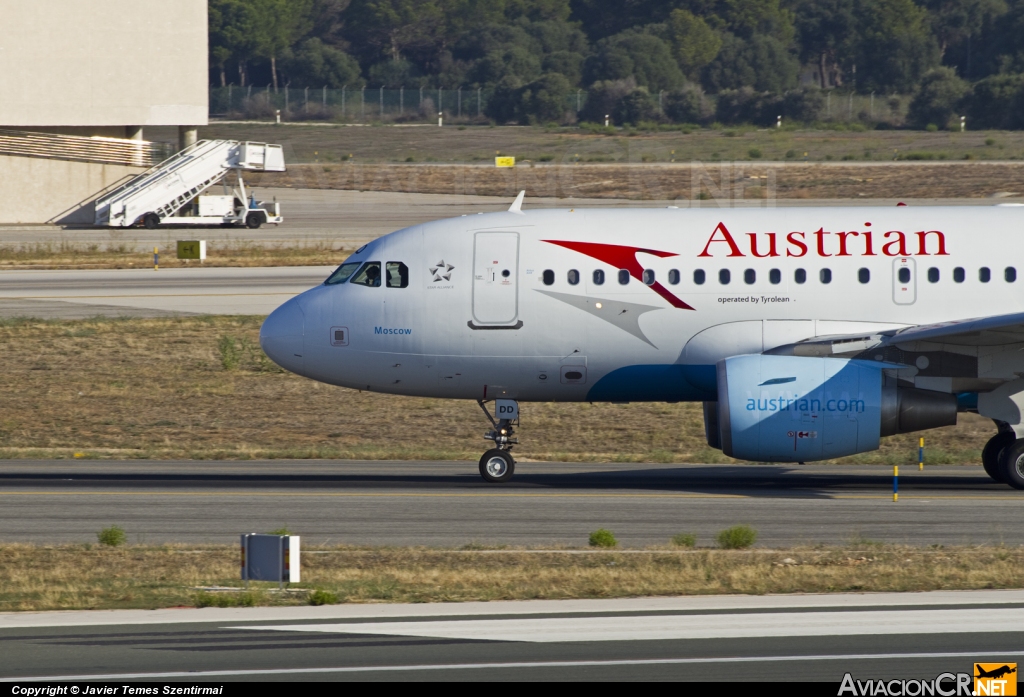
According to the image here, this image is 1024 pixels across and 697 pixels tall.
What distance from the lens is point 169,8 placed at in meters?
76.4

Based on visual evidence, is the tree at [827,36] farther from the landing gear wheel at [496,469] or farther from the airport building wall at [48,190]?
the landing gear wheel at [496,469]

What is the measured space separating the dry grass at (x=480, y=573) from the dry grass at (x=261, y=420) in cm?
944

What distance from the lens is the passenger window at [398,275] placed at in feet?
74.4

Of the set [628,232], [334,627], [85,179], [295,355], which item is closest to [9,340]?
[295,355]

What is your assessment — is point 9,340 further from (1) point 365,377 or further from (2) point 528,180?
(2) point 528,180

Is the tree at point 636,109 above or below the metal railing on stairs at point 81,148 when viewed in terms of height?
above

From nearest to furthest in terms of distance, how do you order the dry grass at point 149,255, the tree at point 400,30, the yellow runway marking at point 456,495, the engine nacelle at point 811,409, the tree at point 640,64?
1. the engine nacelle at point 811,409
2. the yellow runway marking at point 456,495
3. the dry grass at point 149,255
4. the tree at point 640,64
5. the tree at point 400,30

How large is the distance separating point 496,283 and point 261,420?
10.5m

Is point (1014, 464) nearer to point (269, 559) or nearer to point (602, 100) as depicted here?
point (269, 559)

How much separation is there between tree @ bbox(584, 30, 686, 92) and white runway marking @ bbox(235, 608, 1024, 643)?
5341 inches

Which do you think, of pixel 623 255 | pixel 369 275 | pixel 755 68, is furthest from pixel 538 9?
pixel 623 255

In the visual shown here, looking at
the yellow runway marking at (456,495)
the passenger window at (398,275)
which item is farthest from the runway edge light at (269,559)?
the passenger window at (398,275)

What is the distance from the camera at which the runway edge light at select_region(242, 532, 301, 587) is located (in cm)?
1493

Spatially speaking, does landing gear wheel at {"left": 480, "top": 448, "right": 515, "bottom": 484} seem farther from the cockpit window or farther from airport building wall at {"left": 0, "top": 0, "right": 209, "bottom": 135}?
airport building wall at {"left": 0, "top": 0, "right": 209, "bottom": 135}
